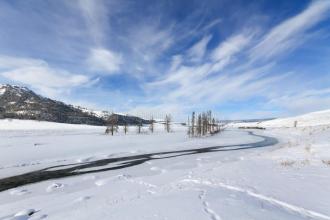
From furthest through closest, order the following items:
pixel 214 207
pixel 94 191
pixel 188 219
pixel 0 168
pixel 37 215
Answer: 1. pixel 0 168
2. pixel 94 191
3. pixel 37 215
4. pixel 214 207
5. pixel 188 219

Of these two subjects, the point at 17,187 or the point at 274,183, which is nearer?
the point at 274,183

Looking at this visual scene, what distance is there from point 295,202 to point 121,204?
5120 millimetres

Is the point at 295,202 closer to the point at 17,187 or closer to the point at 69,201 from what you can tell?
the point at 69,201

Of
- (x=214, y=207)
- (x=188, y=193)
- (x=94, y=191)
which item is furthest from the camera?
(x=94, y=191)

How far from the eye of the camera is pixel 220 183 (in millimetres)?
10328

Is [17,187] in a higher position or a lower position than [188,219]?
lower

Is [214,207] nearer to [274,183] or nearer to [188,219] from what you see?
[188,219]

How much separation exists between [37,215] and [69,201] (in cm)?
170

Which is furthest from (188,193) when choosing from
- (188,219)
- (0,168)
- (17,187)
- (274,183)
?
(0,168)

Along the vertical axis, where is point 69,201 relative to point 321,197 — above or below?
below

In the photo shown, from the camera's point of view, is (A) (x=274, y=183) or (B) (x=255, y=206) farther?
(A) (x=274, y=183)

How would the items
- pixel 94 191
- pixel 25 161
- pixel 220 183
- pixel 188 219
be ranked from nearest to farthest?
pixel 188 219
pixel 220 183
pixel 94 191
pixel 25 161

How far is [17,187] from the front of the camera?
13.7 m

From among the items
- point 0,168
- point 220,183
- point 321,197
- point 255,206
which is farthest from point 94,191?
point 0,168
